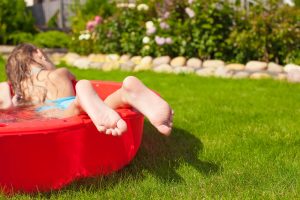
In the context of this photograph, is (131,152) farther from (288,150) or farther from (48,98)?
(288,150)

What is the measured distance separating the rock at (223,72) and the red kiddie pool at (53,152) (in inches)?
178

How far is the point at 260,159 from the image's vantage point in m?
3.62

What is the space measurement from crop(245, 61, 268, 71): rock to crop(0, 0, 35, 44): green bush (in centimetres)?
626

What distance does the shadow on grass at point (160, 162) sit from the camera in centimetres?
319

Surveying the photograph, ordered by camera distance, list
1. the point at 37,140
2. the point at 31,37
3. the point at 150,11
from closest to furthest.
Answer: the point at 37,140, the point at 150,11, the point at 31,37

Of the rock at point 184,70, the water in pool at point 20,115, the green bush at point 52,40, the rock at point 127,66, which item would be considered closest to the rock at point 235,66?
the rock at point 184,70

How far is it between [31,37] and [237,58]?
18.4 feet

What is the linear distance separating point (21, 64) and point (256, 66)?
15.1ft

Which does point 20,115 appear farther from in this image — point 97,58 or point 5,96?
point 97,58

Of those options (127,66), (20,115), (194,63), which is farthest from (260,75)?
(20,115)

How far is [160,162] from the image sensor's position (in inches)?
144

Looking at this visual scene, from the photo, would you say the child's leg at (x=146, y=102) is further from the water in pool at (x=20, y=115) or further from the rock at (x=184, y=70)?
the rock at (x=184, y=70)

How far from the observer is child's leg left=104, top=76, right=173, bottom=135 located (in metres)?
2.94

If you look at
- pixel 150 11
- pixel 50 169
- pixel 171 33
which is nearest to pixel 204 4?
pixel 171 33
